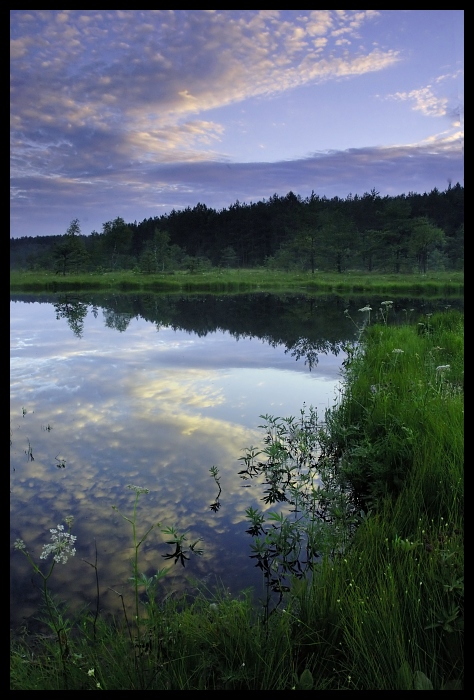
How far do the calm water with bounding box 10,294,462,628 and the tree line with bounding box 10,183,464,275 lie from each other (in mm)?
34236

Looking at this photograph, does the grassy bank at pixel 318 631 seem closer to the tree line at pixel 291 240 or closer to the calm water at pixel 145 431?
the calm water at pixel 145 431

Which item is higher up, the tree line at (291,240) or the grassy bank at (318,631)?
the tree line at (291,240)

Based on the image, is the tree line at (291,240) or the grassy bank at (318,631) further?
the tree line at (291,240)

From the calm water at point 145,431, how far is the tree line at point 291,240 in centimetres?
3424

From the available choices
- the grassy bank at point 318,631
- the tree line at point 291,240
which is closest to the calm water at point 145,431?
the grassy bank at point 318,631

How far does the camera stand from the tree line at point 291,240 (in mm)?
59688

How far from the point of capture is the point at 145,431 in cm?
778

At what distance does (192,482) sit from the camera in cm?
578

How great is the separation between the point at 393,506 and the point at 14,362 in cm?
1229

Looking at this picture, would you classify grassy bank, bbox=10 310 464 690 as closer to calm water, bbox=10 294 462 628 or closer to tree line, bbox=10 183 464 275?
calm water, bbox=10 294 462 628

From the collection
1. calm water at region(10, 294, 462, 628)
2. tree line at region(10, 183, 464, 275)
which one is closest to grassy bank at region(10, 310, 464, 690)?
calm water at region(10, 294, 462, 628)

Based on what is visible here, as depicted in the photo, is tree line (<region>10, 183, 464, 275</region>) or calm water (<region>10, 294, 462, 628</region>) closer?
calm water (<region>10, 294, 462, 628</region>)

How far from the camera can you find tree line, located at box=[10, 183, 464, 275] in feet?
196
